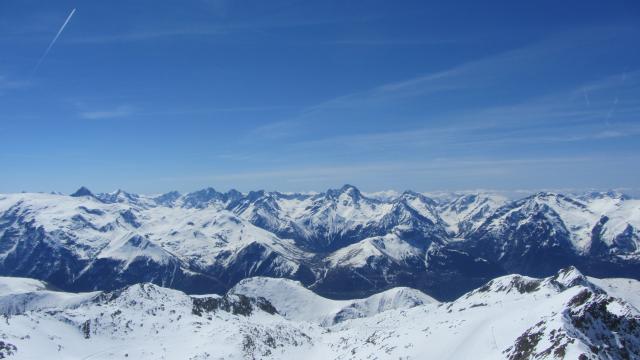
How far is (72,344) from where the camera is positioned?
112 meters

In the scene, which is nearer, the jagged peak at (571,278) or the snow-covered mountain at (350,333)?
the snow-covered mountain at (350,333)

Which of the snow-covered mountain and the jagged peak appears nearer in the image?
the snow-covered mountain

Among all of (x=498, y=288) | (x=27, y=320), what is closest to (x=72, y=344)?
(x=27, y=320)

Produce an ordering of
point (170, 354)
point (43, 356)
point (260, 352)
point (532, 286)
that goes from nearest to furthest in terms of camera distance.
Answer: point (43, 356) < point (170, 354) < point (260, 352) < point (532, 286)

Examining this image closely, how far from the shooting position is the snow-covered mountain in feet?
219

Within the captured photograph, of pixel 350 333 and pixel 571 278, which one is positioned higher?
pixel 571 278

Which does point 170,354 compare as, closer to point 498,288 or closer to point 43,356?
point 43,356

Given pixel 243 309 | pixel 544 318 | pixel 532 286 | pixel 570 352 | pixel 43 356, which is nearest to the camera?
pixel 570 352

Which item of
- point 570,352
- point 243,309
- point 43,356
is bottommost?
point 243,309

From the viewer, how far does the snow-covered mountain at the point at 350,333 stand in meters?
66.8

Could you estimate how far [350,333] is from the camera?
150250 mm

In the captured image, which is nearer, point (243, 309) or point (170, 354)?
point (170, 354)

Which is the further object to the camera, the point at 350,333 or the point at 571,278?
the point at 571,278

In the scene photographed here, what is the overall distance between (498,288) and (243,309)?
86.0 meters
